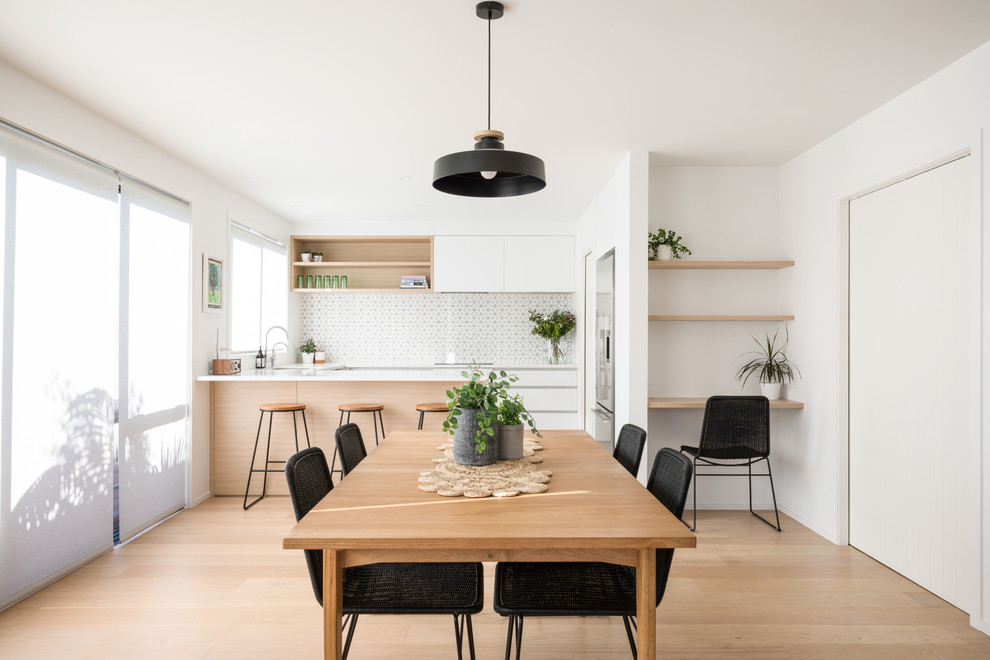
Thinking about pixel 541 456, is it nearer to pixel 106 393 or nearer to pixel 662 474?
pixel 662 474

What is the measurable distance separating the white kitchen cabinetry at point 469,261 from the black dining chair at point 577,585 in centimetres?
496

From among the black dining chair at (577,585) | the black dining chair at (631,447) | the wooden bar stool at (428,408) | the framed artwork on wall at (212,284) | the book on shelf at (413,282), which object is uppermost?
the book on shelf at (413,282)

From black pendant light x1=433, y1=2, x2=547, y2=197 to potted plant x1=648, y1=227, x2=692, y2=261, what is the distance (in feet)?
6.84

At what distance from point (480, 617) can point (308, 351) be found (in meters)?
4.96

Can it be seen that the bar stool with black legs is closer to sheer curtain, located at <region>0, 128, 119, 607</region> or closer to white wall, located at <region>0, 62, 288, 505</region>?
white wall, located at <region>0, 62, 288, 505</region>

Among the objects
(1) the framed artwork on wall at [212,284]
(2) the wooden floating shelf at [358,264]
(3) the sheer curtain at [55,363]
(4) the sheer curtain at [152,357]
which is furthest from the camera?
(2) the wooden floating shelf at [358,264]

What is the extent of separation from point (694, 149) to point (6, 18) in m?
3.72

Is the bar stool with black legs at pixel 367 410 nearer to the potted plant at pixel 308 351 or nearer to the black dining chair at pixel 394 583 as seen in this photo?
the potted plant at pixel 308 351

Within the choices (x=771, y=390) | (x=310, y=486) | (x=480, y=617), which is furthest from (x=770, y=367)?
(x=310, y=486)

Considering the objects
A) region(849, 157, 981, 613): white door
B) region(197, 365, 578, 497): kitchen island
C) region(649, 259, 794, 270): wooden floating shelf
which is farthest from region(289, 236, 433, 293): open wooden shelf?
region(849, 157, 981, 613): white door

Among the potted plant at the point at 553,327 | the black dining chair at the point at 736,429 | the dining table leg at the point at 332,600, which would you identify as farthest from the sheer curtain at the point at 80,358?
the potted plant at the point at 553,327

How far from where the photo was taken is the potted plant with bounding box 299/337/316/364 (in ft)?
23.1

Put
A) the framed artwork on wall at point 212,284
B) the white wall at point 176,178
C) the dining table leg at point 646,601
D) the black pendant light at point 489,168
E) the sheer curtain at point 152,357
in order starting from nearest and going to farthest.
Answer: the dining table leg at point 646,601 → the black pendant light at point 489,168 → the white wall at point 176,178 → the sheer curtain at point 152,357 → the framed artwork on wall at point 212,284

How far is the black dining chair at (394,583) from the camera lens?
1.90m
